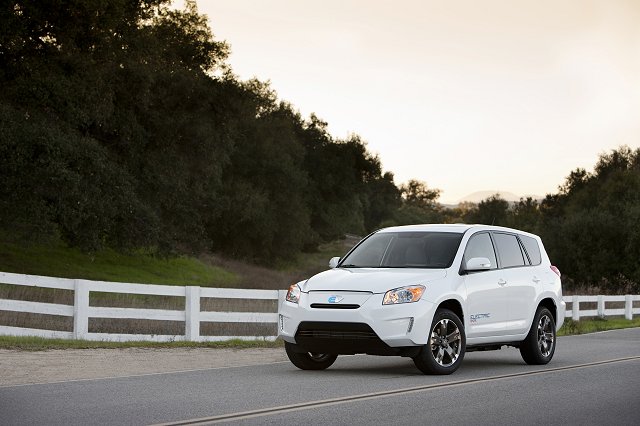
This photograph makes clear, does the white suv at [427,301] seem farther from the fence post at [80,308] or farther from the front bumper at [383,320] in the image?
the fence post at [80,308]

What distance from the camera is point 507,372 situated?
1462 centimetres

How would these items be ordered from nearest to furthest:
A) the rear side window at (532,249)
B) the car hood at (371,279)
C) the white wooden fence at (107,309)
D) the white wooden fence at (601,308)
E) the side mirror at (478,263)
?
the car hood at (371,279)
the side mirror at (478,263)
the rear side window at (532,249)
the white wooden fence at (107,309)
the white wooden fence at (601,308)

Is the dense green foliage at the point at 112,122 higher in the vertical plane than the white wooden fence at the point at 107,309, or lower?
higher

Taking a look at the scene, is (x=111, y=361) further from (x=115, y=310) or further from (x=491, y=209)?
(x=491, y=209)

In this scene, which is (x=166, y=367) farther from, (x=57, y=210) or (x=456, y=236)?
(x=57, y=210)

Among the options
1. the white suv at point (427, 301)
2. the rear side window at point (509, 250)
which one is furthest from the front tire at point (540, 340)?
the rear side window at point (509, 250)

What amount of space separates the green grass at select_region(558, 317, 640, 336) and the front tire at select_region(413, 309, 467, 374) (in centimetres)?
1229

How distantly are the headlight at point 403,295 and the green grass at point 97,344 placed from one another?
6097 millimetres

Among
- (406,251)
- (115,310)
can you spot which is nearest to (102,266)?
(115,310)

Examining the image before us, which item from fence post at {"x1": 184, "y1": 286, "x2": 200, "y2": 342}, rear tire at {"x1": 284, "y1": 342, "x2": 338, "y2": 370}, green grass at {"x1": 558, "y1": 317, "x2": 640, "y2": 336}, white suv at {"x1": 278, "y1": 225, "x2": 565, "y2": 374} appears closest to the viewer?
white suv at {"x1": 278, "y1": 225, "x2": 565, "y2": 374}

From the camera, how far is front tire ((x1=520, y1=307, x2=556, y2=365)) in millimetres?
16016

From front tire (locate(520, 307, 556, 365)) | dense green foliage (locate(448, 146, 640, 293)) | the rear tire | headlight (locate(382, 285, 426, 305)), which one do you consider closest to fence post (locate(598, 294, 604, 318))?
front tire (locate(520, 307, 556, 365))

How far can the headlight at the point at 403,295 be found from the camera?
13.5 meters

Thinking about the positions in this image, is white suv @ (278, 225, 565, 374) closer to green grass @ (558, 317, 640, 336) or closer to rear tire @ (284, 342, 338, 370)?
rear tire @ (284, 342, 338, 370)
